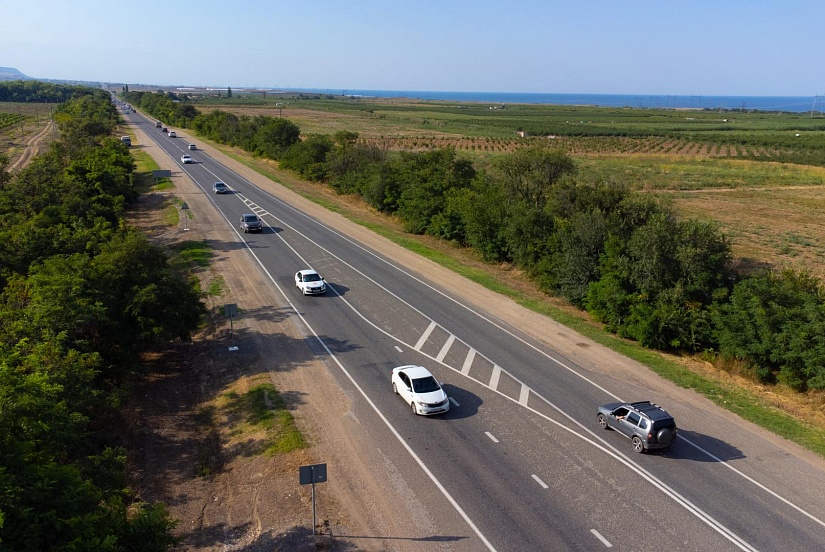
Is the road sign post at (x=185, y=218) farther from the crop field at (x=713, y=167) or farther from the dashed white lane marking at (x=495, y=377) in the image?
the dashed white lane marking at (x=495, y=377)

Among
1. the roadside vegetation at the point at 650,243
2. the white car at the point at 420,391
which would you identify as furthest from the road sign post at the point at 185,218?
the white car at the point at 420,391

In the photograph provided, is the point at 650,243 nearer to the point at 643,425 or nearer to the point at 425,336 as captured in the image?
the point at 425,336

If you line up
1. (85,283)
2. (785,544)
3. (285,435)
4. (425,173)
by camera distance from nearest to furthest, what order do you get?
(785,544), (285,435), (85,283), (425,173)

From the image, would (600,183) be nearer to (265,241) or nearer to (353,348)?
(353,348)

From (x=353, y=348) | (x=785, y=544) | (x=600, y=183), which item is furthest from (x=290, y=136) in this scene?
(x=785, y=544)

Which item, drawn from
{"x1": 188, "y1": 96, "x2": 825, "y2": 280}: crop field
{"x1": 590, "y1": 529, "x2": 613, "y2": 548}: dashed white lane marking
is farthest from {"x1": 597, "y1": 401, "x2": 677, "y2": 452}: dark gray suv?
{"x1": 188, "y1": 96, "x2": 825, "y2": 280}: crop field

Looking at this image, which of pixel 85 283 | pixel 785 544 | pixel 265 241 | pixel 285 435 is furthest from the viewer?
pixel 265 241
